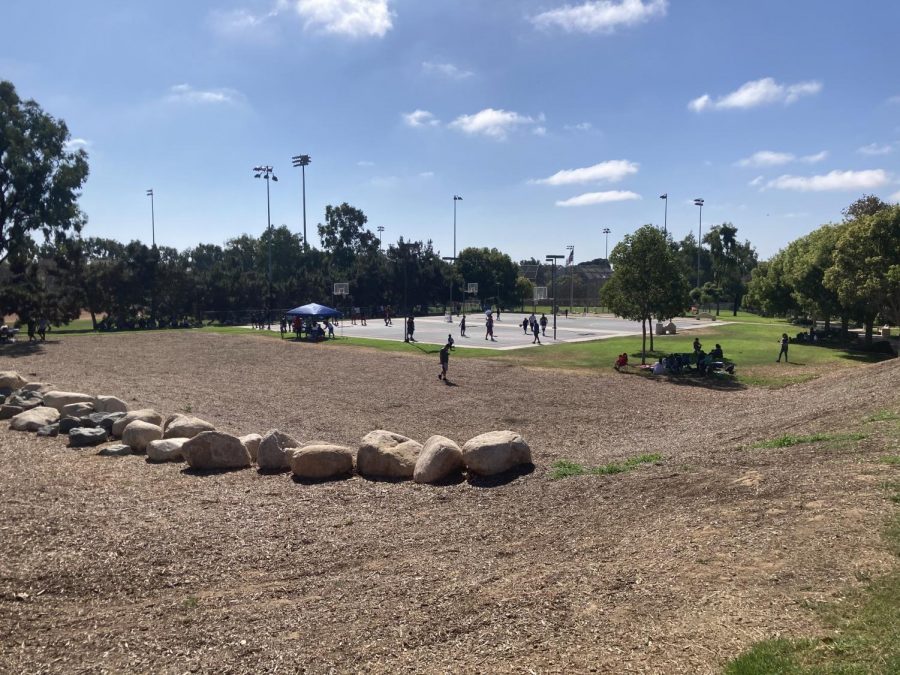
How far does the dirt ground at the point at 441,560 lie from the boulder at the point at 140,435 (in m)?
0.72

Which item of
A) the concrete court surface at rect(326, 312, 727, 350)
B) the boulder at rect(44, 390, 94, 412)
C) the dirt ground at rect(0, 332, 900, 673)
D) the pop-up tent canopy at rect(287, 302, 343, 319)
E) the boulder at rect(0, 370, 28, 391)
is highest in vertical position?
the pop-up tent canopy at rect(287, 302, 343, 319)

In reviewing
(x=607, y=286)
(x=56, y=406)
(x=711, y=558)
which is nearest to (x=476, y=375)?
(x=607, y=286)

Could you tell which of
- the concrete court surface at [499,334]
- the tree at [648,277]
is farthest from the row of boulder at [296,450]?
the concrete court surface at [499,334]

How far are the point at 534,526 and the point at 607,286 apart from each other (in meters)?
25.7

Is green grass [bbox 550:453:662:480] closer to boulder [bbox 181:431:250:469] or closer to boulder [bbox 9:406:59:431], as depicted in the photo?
boulder [bbox 181:431:250:469]

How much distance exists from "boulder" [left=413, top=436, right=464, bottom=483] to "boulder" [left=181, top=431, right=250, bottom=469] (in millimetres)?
3864

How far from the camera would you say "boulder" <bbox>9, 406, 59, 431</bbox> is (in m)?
15.5

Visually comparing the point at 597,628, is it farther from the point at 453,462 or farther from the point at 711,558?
the point at 453,462

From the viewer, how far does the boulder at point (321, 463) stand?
37.9ft

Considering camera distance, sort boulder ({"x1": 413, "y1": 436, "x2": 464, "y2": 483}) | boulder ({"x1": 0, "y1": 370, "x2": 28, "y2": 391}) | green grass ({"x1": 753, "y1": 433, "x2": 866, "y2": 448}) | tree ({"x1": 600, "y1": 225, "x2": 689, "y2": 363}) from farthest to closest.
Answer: tree ({"x1": 600, "y1": 225, "x2": 689, "y2": 363}) < boulder ({"x1": 0, "y1": 370, "x2": 28, "y2": 391}) < boulder ({"x1": 413, "y1": 436, "x2": 464, "y2": 483}) < green grass ({"x1": 753, "y1": 433, "x2": 866, "y2": 448})

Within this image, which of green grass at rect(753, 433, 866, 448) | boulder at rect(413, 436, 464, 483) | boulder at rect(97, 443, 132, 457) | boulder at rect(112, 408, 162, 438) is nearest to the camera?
green grass at rect(753, 433, 866, 448)

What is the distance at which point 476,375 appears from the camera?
2806 centimetres

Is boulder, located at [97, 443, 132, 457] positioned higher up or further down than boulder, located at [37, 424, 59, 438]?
further down

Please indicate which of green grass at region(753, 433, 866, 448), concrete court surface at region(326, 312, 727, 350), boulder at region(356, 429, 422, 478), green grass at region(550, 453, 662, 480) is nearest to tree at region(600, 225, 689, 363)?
concrete court surface at region(326, 312, 727, 350)
